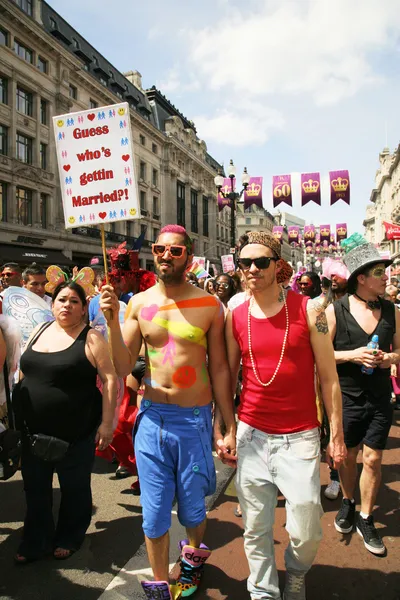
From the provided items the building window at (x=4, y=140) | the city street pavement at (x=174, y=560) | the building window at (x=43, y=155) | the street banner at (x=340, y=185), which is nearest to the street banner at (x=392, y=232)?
the street banner at (x=340, y=185)

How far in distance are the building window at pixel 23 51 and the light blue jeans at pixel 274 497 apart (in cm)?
2946

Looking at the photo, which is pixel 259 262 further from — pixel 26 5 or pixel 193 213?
pixel 193 213

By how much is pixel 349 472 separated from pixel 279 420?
1424 mm

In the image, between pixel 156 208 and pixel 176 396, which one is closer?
pixel 176 396

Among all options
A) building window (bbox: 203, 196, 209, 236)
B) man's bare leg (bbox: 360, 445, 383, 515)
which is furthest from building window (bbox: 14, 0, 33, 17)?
building window (bbox: 203, 196, 209, 236)

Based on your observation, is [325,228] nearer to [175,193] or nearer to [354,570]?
[175,193]

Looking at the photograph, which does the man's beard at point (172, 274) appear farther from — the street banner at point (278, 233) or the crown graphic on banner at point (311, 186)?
the crown graphic on banner at point (311, 186)

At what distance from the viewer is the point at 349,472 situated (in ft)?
10.9

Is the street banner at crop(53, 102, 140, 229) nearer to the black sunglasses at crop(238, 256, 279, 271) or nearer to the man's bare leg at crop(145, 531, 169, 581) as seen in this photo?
the black sunglasses at crop(238, 256, 279, 271)

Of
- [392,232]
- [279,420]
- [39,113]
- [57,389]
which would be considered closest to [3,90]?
[39,113]

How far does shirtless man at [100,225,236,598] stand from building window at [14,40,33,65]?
93.6 ft

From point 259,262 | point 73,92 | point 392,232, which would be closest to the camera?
point 259,262

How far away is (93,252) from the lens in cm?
3195

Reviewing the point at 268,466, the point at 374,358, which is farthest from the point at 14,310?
the point at 374,358
